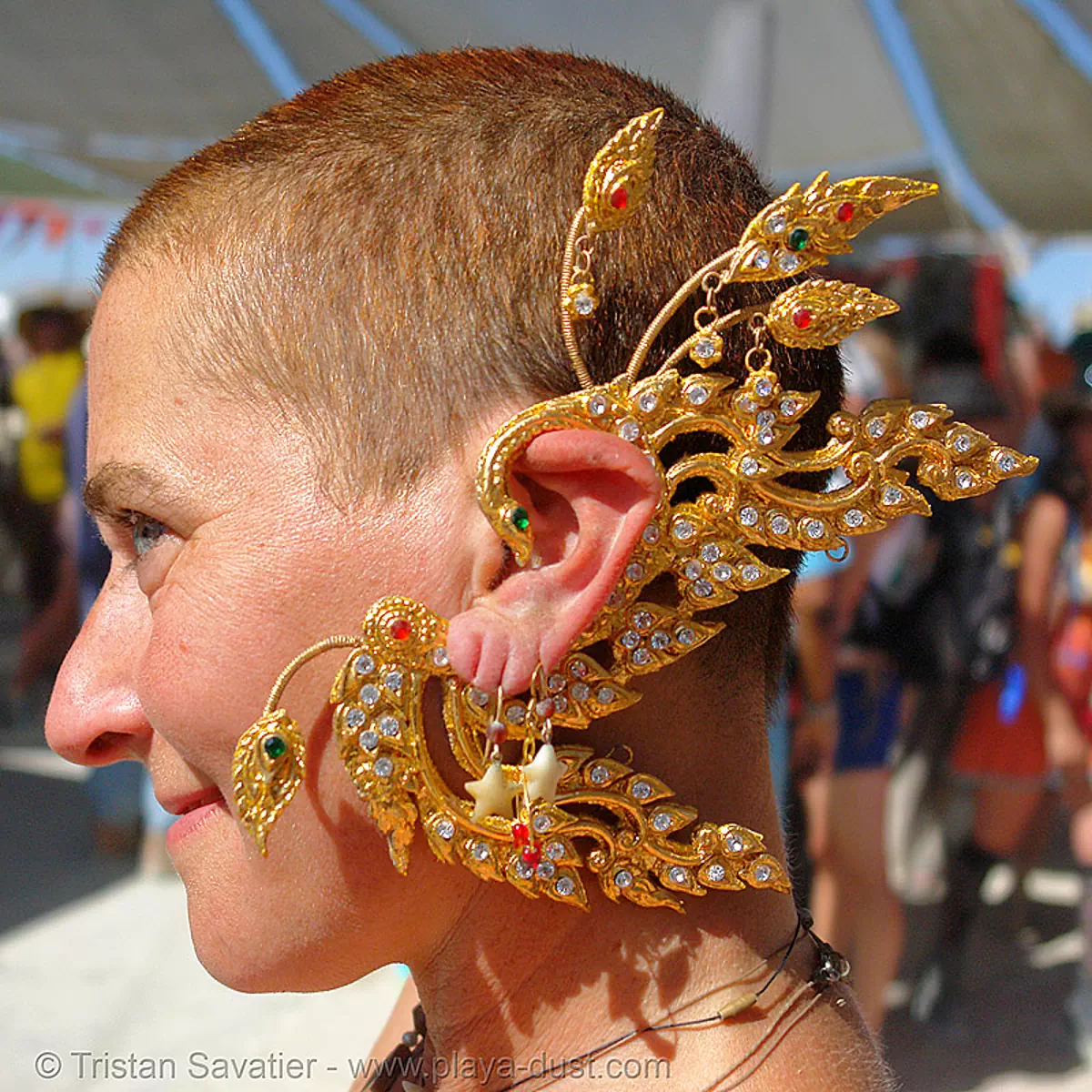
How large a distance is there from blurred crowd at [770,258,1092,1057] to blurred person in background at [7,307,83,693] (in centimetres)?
529

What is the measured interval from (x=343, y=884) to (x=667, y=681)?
0.39 metres

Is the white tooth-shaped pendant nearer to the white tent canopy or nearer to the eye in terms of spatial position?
the eye

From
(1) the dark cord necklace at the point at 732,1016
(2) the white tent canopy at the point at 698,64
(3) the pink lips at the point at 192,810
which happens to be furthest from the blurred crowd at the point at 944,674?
(3) the pink lips at the point at 192,810

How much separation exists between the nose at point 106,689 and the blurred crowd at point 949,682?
2775 millimetres

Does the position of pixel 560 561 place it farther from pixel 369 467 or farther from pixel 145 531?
pixel 145 531

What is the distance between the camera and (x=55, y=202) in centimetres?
1118

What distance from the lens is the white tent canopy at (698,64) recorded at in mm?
4715

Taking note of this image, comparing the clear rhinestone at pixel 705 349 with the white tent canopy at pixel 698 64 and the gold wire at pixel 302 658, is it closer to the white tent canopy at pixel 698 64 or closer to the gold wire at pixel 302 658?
the gold wire at pixel 302 658

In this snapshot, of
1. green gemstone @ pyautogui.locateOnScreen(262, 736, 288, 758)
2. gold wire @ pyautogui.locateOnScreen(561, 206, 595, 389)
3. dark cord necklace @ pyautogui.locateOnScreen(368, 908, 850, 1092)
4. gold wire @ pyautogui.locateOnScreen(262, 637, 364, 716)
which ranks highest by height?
gold wire @ pyautogui.locateOnScreen(561, 206, 595, 389)

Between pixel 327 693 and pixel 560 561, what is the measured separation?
27 centimetres

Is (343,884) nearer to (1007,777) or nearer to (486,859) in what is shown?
(486,859)

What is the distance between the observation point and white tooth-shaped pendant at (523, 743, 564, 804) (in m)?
1.09

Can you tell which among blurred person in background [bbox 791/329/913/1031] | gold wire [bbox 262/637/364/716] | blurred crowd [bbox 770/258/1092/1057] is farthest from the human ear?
blurred person in background [bbox 791/329/913/1031]

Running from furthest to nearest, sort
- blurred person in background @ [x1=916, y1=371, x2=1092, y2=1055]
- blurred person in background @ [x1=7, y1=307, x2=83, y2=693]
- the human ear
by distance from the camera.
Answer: blurred person in background @ [x1=7, y1=307, x2=83, y2=693], blurred person in background @ [x1=916, y1=371, x2=1092, y2=1055], the human ear
